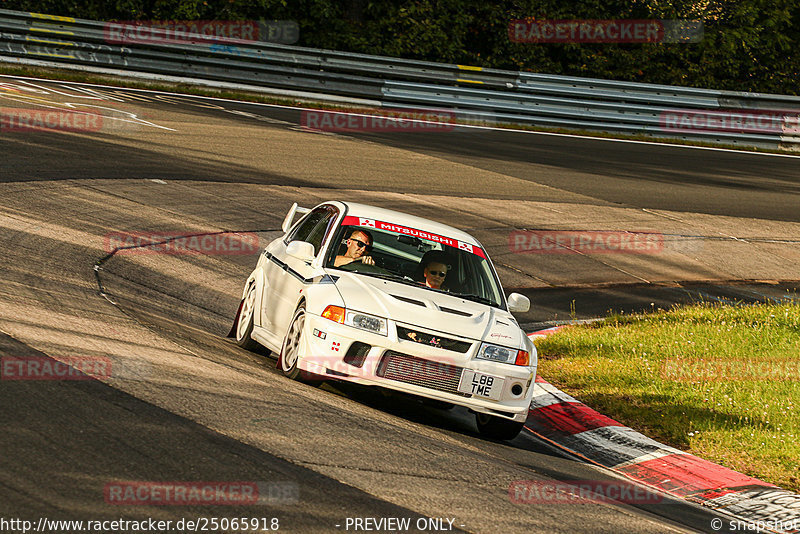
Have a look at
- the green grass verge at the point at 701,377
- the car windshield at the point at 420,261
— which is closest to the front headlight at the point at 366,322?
the car windshield at the point at 420,261

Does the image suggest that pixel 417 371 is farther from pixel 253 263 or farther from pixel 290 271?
pixel 253 263

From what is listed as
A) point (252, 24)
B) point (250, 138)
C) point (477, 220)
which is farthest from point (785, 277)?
point (252, 24)

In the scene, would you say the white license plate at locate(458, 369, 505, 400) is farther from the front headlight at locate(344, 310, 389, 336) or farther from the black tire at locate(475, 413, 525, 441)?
the front headlight at locate(344, 310, 389, 336)

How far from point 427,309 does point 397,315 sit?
288 millimetres

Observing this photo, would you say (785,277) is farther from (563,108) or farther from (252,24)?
(252,24)

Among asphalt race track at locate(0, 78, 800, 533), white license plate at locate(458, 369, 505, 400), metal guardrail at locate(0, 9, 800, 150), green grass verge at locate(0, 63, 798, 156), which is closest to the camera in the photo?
asphalt race track at locate(0, 78, 800, 533)

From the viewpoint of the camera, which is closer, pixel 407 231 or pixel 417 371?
pixel 417 371

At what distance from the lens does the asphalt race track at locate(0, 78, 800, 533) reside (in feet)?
18.6

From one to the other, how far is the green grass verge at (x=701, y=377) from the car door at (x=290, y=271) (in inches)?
117

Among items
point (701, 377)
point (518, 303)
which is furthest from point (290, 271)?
point (701, 377)

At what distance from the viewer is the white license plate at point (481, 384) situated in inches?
310

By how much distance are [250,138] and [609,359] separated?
12104 mm

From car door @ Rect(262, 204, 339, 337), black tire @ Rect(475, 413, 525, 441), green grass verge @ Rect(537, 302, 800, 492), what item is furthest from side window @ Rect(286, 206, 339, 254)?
green grass verge @ Rect(537, 302, 800, 492)

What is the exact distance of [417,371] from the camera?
7.77 meters
